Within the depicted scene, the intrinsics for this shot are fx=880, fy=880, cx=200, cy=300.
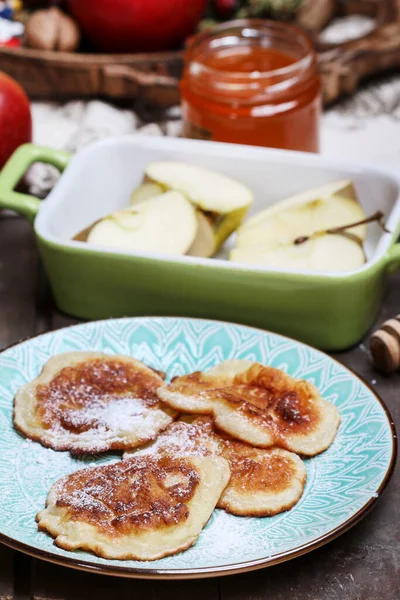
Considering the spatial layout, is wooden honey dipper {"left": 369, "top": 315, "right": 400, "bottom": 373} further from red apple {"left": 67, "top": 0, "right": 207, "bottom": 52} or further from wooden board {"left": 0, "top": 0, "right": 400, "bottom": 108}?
red apple {"left": 67, "top": 0, "right": 207, "bottom": 52}

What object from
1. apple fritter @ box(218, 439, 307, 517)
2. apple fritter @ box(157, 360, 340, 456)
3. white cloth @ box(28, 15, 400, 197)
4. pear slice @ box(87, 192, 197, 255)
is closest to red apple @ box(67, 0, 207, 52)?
white cloth @ box(28, 15, 400, 197)

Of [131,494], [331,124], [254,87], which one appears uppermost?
[254,87]

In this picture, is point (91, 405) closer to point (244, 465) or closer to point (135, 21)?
point (244, 465)

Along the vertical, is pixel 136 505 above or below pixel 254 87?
below

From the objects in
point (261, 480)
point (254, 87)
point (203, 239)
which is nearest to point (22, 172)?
point (203, 239)

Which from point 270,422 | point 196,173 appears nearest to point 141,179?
point 196,173

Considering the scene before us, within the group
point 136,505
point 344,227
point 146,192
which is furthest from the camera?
point 146,192
